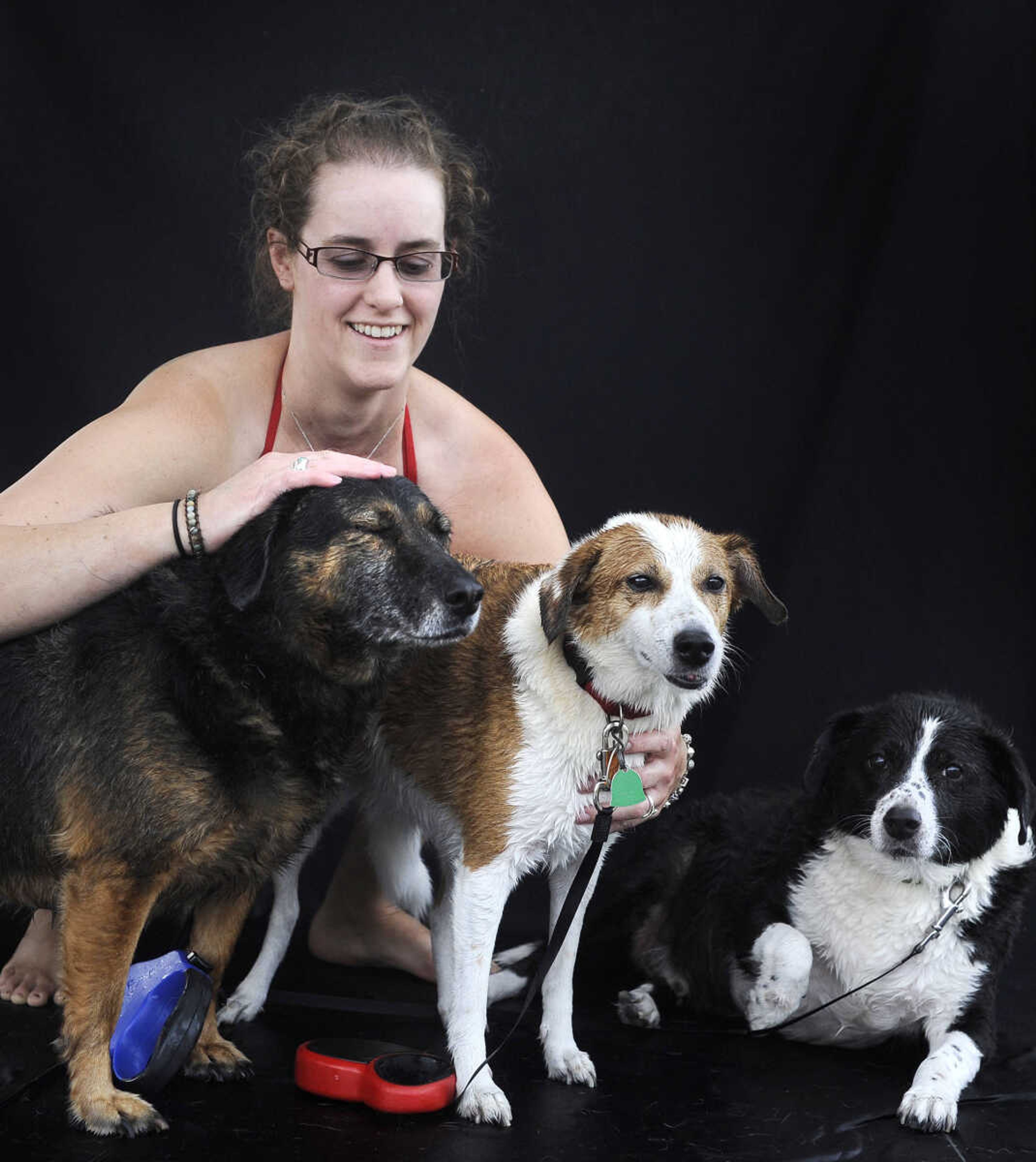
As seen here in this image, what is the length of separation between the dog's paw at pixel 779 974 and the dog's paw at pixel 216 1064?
0.99 m

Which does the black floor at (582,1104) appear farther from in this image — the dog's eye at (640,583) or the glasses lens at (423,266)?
the glasses lens at (423,266)

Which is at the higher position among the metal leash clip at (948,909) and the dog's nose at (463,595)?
the dog's nose at (463,595)

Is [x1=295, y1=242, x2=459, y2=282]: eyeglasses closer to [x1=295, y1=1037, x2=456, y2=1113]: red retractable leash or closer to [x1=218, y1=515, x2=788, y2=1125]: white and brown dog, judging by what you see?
[x1=218, y1=515, x2=788, y2=1125]: white and brown dog

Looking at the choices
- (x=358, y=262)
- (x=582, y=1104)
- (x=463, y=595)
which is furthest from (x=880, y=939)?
(x=358, y=262)

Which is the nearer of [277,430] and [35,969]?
[35,969]

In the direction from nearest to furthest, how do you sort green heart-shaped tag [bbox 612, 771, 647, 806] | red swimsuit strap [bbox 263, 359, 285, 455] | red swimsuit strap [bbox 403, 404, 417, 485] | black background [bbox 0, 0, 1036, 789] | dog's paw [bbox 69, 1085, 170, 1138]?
1. dog's paw [bbox 69, 1085, 170, 1138]
2. green heart-shaped tag [bbox 612, 771, 647, 806]
3. red swimsuit strap [bbox 263, 359, 285, 455]
4. red swimsuit strap [bbox 403, 404, 417, 485]
5. black background [bbox 0, 0, 1036, 789]

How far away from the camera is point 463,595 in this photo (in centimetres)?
252

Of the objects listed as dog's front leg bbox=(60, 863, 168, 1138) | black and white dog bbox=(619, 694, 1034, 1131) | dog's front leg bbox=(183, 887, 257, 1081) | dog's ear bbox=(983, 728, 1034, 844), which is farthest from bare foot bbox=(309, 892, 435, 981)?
dog's ear bbox=(983, 728, 1034, 844)

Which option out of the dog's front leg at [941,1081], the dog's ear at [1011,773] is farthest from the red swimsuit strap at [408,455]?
the dog's front leg at [941,1081]

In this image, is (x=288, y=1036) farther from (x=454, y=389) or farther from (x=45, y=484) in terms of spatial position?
(x=454, y=389)

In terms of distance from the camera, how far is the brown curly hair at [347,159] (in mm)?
3139

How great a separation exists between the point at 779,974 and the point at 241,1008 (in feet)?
3.59

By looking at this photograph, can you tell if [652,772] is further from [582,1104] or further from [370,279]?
[370,279]

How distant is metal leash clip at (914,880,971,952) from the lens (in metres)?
2.88
